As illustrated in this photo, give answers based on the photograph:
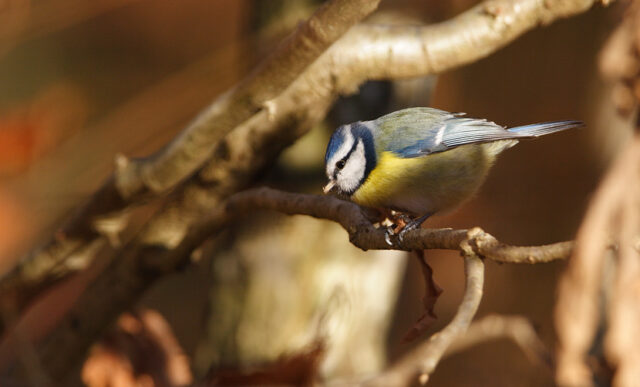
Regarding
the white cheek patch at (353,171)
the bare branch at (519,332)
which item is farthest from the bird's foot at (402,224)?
the bare branch at (519,332)

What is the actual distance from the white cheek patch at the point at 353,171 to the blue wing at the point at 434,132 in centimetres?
5

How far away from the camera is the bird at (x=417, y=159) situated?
1386 millimetres

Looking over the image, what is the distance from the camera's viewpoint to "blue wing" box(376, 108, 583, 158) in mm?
1378

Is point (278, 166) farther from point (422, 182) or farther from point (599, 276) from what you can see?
point (599, 276)

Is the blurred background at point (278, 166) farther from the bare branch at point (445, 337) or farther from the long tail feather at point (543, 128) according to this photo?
the bare branch at point (445, 337)

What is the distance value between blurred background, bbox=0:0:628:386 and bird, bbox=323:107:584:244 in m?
0.34

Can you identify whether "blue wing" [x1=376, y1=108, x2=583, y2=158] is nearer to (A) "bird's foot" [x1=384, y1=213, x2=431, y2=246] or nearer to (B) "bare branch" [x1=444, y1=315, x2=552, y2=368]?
(A) "bird's foot" [x1=384, y1=213, x2=431, y2=246]

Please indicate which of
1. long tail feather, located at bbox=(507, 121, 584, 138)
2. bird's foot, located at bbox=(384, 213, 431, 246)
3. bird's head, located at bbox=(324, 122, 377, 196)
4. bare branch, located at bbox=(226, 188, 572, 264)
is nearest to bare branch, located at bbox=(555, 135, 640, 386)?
bare branch, located at bbox=(226, 188, 572, 264)

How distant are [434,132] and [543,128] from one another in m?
0.22

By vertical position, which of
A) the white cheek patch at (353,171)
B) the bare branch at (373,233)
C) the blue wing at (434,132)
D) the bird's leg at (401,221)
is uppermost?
the bare branch at (373,233)

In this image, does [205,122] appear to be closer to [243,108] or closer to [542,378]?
[243,108]

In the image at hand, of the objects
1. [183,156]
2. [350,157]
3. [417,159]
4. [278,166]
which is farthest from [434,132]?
[278,166]

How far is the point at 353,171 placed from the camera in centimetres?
147

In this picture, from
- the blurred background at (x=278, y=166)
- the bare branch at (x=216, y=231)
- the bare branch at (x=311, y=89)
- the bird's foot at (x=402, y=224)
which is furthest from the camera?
the blurred background at (x=278, y=166)
